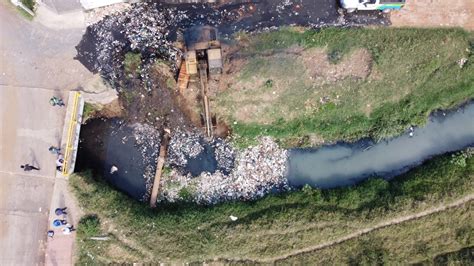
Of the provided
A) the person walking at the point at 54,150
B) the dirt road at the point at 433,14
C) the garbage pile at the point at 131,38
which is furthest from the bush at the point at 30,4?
the dirt road at the point at 433,14

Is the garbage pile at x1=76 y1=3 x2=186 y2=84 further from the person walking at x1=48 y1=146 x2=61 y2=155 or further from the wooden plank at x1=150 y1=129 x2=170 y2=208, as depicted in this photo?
the person walking at x1=48 y1=146 x2=61 y2=155

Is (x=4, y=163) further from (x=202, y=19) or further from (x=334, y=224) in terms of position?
(x=334, y=224)

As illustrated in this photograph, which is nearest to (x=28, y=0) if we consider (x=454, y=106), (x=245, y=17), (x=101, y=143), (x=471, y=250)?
(x=101, y=143)

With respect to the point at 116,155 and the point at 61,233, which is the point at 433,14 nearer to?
the point at 116,155

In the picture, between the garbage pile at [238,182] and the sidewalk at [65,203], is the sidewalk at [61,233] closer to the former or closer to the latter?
the sidewalk at [65,203]

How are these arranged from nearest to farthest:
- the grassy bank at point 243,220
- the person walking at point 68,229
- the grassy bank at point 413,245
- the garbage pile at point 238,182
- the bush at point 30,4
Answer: the person walking at point 68,229, the grassy bank at point 243,220, the bush at point 30,4, the grassy bank at point 413,245, the garbage pile at point 238,182

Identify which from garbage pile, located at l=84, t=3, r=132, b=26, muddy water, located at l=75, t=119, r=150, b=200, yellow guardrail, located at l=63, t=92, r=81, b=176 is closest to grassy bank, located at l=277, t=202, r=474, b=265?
muddy water, located at l=75, t=119, r=150, b=200

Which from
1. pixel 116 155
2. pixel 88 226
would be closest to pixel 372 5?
pixel 116 155
